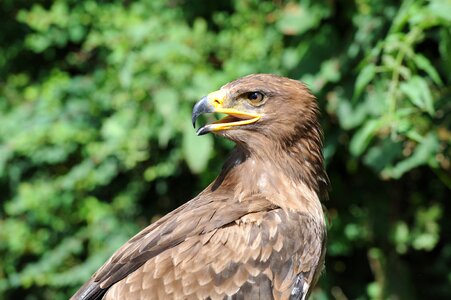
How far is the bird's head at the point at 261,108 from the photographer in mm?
4113

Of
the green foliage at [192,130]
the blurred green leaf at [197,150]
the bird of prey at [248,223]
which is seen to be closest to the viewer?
the bird of prey at [248,223]

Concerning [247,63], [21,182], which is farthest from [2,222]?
[247,63]

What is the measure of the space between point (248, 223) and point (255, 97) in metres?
0.52

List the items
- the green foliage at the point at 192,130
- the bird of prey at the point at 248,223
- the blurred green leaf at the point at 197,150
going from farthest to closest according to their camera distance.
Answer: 1. the blurred green leaf at the point at 197,150
2. the green foliage at the point at 192,130
3. the bird of prey at the point at 248,223

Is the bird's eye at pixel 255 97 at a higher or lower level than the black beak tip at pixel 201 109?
lower

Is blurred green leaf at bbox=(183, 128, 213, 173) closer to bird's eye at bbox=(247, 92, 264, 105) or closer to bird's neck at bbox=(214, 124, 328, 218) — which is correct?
bird's neck at bbox=(214, 124, 328, 218)

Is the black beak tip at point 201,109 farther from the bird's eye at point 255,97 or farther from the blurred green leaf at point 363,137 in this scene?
the blurred green leaf at point 363,137

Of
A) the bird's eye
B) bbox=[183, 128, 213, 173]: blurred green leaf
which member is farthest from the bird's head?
bbox=[183, 128, 213, 173]: blurred green leaf

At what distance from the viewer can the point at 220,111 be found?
4090 mm

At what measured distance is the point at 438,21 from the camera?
4742 mm

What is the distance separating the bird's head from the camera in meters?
4.11

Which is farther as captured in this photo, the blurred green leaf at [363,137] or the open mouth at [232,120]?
the blurred green leaf at [363,137]

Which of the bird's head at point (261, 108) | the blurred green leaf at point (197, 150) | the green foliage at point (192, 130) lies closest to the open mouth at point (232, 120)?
the bird's head at point (261, 108)

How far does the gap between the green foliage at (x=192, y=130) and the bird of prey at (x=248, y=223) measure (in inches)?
28.4
